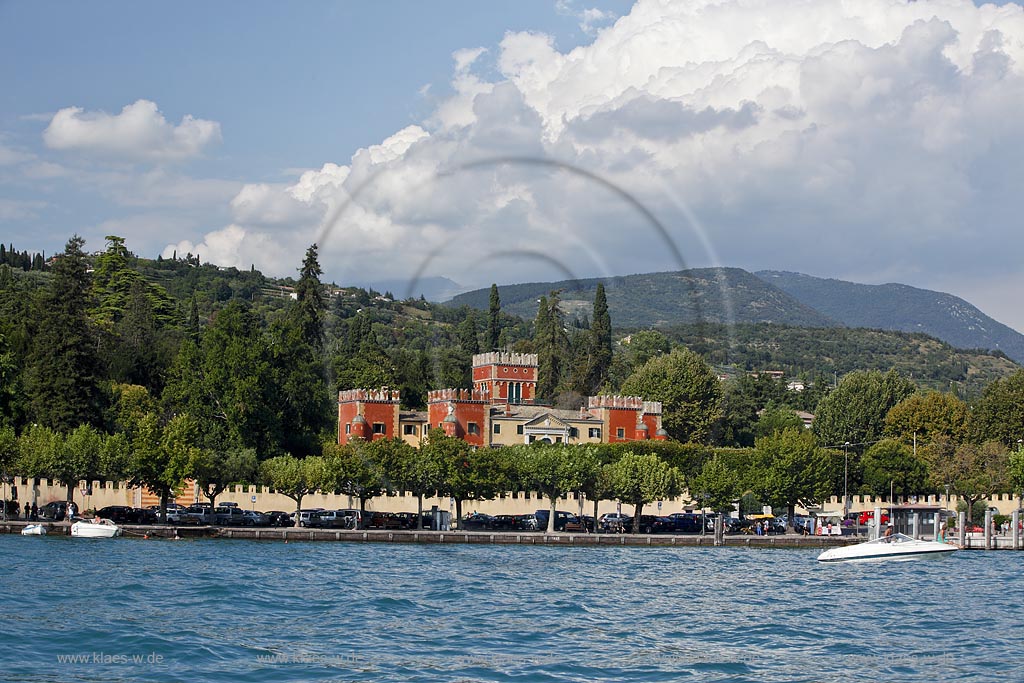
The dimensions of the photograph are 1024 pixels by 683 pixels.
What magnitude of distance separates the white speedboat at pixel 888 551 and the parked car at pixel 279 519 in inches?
1058

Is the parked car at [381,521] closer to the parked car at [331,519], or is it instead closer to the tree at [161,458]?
the parked car at [331,519]

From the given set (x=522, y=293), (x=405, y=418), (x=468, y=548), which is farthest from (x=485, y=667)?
(x=522, y=293)

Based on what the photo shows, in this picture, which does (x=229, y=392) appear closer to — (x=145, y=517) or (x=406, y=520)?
(x=145, y=517)

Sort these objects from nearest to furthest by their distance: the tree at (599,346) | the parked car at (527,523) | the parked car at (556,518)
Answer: the parked car at (527,523)
the parked car at (556,518)
the tree at (599,346)

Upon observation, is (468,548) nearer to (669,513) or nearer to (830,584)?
(830,584)

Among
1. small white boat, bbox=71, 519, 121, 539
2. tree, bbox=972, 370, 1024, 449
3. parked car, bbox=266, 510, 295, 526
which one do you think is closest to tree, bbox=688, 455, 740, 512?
parked car, bbox=266, 510, 295, 526

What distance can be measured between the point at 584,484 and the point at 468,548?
14.8 meters

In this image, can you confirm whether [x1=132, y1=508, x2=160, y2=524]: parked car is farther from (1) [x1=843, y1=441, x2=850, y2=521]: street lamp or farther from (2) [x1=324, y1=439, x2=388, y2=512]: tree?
(1) [x1=843, y1=441, x2=850, y2=521]: street lamp

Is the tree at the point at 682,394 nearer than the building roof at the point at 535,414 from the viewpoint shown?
No

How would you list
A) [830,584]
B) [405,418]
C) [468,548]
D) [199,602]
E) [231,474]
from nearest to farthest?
1. [199,602]
2. [830,584]
3. [468,548]
4. [231,474]
5. [405,418]

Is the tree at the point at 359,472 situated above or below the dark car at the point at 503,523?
above

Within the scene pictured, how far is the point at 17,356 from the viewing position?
77.0 meters

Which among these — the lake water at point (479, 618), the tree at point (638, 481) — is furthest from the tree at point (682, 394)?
the lake water at point (479, 618)

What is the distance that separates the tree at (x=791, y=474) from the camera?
74.6m
